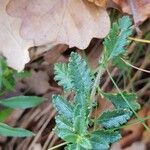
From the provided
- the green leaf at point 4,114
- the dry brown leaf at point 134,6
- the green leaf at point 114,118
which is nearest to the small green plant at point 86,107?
the green leaf at point 114,118

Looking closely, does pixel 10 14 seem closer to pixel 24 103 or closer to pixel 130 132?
pixel 24 103

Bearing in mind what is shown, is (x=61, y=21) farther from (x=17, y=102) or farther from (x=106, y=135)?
(x=106, y=135)

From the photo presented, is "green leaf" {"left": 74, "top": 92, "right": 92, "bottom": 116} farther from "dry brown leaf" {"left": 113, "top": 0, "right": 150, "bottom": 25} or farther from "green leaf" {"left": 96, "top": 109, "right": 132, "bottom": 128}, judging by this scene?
"dry brown leaf" {"left": 113, "top": 0, "right": 150, "bottom": 25}

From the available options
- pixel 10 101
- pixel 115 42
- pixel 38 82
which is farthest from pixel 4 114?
pixel 115 42

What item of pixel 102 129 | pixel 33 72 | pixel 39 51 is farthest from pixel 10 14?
pixel 102 129

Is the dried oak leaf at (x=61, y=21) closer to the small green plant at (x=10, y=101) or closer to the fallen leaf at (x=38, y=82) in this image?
the small green plant at (x=10, y=101)

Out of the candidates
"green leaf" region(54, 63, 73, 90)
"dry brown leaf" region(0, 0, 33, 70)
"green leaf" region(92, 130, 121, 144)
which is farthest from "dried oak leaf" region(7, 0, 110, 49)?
"green leaf" region(92, 130, 121, 144)
